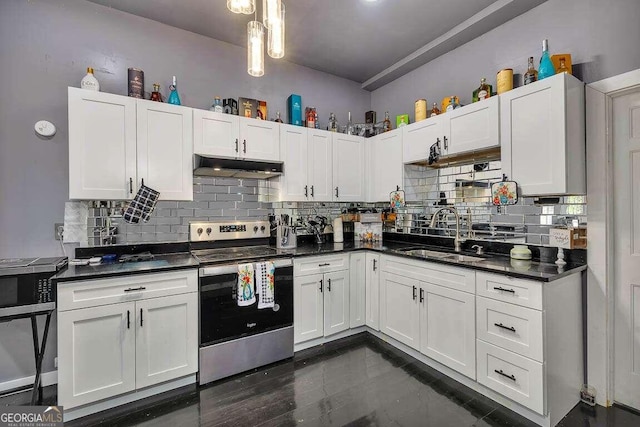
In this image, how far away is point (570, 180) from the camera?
6.61 ft

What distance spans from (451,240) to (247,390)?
230 cm

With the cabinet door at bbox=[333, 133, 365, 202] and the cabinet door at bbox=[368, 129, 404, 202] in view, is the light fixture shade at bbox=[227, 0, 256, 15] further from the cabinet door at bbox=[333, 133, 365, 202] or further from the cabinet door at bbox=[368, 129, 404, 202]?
the cabinet door at bbox=[368, 129, 404, 202]

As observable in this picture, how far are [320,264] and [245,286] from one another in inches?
30.0

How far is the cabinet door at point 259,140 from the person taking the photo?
2.85 meters

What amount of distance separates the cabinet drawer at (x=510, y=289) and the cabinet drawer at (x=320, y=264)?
1.26 meters

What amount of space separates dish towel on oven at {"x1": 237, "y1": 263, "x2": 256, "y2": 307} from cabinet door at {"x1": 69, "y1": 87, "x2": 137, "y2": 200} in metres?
1.07

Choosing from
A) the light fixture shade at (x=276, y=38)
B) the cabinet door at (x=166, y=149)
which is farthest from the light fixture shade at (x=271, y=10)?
the cabinet door at (x=166, y=149)

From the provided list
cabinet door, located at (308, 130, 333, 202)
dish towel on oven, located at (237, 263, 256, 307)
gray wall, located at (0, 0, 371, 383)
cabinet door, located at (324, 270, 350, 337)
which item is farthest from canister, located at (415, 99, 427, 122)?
gray wall, located at (0, 0, 371, 383)

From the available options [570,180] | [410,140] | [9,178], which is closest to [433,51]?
[410,140]

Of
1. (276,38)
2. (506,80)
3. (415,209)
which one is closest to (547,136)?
(506,80)

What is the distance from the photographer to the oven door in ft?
7.53

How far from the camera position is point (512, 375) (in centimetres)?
193

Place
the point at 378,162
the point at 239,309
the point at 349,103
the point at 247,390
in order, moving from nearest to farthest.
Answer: the point at 247,390
the point at 239,309
the point at 378,162
the point at 349,103

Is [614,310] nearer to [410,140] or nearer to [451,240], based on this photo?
[451,240]
